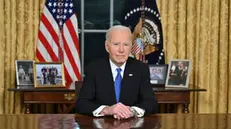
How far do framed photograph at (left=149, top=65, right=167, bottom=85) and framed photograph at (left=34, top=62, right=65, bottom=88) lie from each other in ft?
3.21

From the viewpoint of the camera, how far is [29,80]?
16.7 feet

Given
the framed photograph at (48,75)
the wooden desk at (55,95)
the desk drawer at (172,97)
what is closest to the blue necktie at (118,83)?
the wooden desk at (55,95)

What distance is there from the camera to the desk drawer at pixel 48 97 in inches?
190

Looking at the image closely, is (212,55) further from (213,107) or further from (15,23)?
(15,23)

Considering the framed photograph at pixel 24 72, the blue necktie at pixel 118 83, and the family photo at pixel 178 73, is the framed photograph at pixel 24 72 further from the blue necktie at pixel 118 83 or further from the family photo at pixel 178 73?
the blue necktie at pixel 118 83

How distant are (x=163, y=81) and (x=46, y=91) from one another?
4.20 ft

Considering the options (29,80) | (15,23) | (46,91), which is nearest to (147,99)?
(46,91)

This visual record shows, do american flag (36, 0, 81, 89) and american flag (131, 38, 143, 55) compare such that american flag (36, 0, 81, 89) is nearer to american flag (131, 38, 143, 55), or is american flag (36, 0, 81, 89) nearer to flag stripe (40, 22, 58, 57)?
flag stripe (40, 22, 58, 57)

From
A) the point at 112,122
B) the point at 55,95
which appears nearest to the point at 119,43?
the point at 112,122

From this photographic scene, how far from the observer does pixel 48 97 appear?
15.9ft

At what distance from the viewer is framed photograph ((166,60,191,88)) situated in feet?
16.7

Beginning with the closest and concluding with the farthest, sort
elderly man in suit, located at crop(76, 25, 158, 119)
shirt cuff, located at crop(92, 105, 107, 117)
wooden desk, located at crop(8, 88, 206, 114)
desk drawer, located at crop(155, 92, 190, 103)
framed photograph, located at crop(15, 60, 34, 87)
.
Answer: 1. shirt cuff, located at crop(92, 105, 107, 117)
2. elderly man in suit, located at crop(76, 25, 158, 119)
3. wooden desk, located at crop(8, 88, 206, 114)
4. desk drawer, located at crop(155, 92, 190, 103)
5. framed photograph, located at crop(15, 60, 34, 87)

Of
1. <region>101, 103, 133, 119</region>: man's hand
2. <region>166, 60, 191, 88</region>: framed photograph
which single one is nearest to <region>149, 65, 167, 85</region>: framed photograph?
<region>166, 60, 191, 88</region>: framed photograph

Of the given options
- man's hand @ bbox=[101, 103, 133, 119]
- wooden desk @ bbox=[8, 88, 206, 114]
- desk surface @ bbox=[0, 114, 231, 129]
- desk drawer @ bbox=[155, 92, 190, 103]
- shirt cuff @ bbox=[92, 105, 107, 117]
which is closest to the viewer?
desk surface @ bbox=[0, 114, 231, 129]
